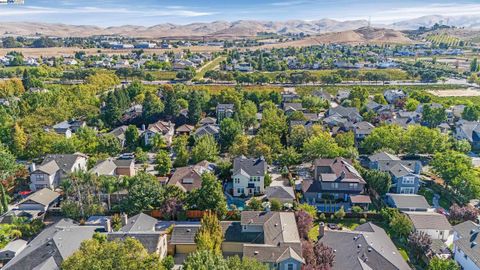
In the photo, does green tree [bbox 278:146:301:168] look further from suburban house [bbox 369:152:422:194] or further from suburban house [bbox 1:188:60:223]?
suburban house [bbox 1:188:60:223]

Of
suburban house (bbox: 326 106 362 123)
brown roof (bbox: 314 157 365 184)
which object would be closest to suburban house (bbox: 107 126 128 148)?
brown roof (bbox: 314 157 365 184)

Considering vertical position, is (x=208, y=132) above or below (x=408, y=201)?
above

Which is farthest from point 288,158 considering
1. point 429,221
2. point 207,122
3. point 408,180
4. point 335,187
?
point 207,122

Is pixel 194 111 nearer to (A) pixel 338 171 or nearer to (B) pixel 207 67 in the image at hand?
(A) pixel 338 171

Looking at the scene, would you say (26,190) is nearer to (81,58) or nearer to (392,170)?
(392,170)

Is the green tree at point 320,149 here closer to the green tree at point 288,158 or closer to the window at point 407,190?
the green tree at point 288,158

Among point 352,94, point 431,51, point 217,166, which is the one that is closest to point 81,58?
point 352,94
